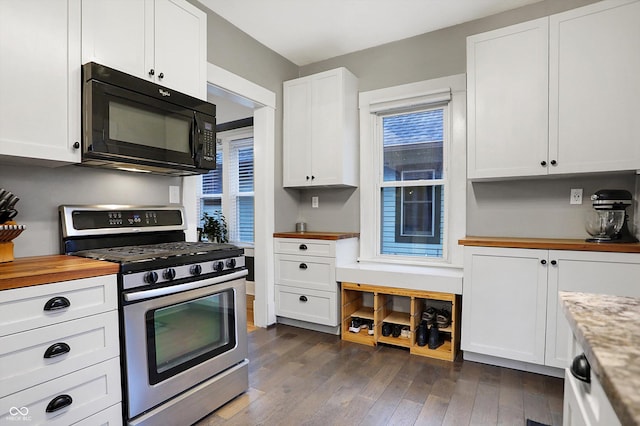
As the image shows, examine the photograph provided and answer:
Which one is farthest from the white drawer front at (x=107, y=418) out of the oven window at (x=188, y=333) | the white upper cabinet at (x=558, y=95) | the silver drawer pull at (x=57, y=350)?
the white upper cabinet at (x=558, y=95)

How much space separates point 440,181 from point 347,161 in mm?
883

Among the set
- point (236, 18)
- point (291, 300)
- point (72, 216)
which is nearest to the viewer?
point (72, 216)

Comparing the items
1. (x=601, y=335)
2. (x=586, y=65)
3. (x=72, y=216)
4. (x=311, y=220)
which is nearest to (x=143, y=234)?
(x=72, y=216)

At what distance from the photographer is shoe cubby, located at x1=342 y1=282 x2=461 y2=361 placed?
2.68 meters

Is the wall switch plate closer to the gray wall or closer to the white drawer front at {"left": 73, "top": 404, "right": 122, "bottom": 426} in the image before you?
the white drawer front at {"left": 73, "top": 404, "right": 122, "bottom": 426}

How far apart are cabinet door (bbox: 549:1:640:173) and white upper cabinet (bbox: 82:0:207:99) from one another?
8.00 ft

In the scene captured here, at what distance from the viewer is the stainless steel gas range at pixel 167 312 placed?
1.58 m

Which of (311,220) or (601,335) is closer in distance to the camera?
(601,335)

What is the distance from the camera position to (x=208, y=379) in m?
1.93

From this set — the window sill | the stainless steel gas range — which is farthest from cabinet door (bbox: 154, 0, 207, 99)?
the window sill

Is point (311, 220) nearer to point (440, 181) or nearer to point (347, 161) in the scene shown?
point (347, 161)

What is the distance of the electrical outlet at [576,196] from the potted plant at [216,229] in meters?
4.21

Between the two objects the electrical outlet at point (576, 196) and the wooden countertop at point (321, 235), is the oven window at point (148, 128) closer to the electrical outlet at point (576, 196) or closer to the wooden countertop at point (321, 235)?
the wooden countertop at point (321, 235)

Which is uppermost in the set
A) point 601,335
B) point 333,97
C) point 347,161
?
point 333,97
